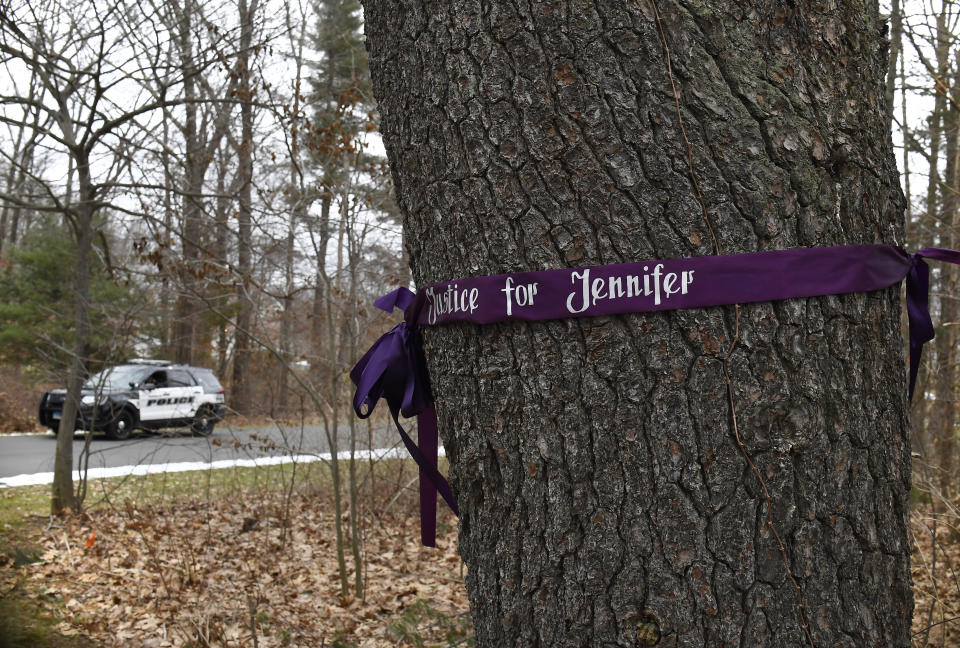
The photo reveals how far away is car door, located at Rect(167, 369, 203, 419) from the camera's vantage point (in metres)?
14.3

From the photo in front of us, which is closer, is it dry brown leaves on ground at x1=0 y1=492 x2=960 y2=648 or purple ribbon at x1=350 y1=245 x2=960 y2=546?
purple ribbon at x1=350 y1=245 x2=960 y2=546

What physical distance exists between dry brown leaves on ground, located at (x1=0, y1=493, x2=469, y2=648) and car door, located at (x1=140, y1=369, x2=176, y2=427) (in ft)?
22.3

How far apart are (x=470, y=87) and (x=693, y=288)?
525 mm

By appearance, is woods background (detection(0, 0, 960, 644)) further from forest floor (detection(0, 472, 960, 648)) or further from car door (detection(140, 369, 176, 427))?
car door (detection(140, 369, 176, 427))

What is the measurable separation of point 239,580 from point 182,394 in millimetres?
9562

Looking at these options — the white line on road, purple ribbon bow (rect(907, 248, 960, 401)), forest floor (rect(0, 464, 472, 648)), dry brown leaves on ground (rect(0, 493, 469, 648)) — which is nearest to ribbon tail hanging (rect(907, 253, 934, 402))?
purple ribbon bow (rect(907, 248, 960, 401))

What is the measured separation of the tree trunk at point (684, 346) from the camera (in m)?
1.20

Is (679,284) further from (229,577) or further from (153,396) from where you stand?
(153,396)

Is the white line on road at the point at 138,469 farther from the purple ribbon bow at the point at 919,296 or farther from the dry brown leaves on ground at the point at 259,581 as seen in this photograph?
the purple ribbon bow at the point at 919,296

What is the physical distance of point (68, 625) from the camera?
14.7 feet

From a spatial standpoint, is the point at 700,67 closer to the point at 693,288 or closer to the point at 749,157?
the point at 749,157

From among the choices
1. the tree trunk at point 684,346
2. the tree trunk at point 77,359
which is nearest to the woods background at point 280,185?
the tree trunk at point 77,359

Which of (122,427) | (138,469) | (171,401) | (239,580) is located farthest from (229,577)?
(171,401)

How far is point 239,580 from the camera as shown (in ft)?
18.5
